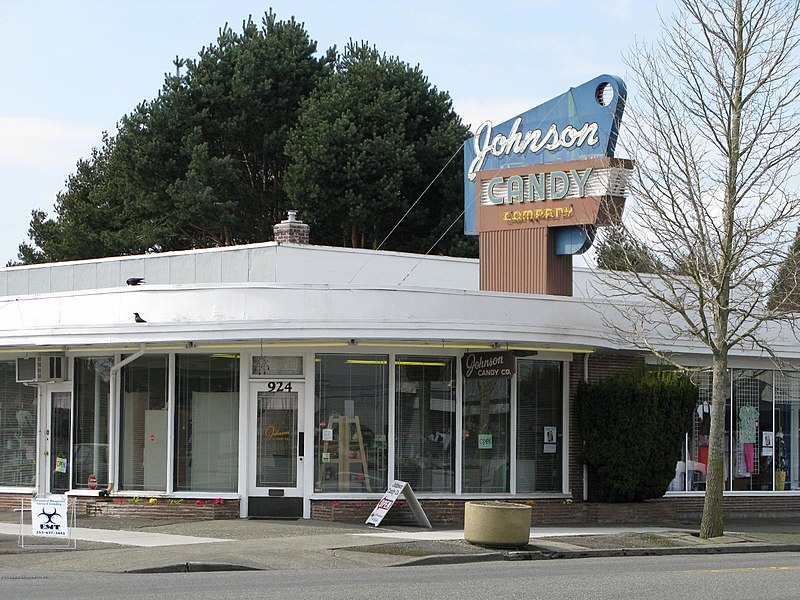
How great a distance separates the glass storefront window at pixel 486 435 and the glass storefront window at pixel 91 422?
256 inches

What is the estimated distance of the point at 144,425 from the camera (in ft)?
73.3

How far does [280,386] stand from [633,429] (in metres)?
6.47

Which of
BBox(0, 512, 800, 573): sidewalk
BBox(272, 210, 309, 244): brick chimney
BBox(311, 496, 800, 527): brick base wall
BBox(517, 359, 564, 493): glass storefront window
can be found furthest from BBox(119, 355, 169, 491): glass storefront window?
BBox(517, 359, 564, 493): glass storefront window

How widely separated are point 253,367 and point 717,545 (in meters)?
8.23

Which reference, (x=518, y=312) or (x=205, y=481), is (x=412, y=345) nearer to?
(x=518, y=312)

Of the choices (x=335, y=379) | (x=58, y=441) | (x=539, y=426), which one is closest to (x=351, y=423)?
(x=335, y=379)

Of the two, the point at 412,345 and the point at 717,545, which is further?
the point at 412,345

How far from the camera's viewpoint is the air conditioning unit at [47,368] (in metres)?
23.0

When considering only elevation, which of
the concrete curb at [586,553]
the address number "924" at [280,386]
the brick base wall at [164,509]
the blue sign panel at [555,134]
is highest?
the blue sign panel at [555,134]

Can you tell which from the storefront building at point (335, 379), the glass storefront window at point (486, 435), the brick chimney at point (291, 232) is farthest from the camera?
the brick chimney at point (291, 232)

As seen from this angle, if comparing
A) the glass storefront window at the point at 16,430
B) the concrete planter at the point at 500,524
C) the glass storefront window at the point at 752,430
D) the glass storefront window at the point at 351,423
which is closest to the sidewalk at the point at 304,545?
the concrete planter at the point at 500,524

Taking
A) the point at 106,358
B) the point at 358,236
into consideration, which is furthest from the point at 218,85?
the point at 106,358

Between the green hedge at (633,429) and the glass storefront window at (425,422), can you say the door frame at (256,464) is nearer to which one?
the glass storefront window at (425,422)

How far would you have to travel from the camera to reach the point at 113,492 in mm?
22250
